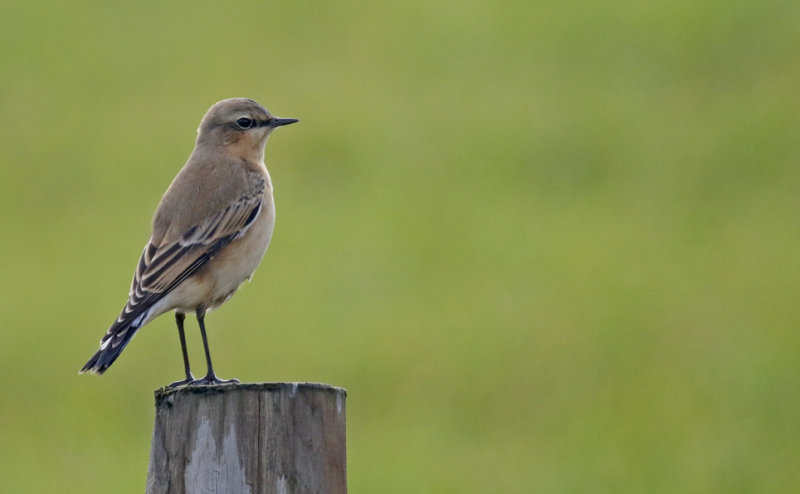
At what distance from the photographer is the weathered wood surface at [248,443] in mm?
5012

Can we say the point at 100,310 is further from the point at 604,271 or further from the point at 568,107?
the point at 568,107

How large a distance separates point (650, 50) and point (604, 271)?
7.78 metres

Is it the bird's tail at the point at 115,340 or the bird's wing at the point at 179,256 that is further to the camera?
the bird's wing at the point at 179,256

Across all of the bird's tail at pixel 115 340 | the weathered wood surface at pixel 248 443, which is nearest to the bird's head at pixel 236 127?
the bird's tail at pixel 115 340

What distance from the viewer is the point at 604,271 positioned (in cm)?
1762

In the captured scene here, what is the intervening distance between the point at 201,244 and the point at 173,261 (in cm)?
23

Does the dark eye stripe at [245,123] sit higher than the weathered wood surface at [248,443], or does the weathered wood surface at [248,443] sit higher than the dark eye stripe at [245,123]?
the dark eye stripe at [245,123]

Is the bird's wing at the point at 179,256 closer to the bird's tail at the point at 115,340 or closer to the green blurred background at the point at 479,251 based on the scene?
the bird's tail at the point at 115,340

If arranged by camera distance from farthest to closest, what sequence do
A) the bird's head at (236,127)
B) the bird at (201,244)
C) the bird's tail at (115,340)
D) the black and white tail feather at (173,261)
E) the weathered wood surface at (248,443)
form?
the bird's head at (236,127)
the bird at (201,244)
the black and white tail feather at (173,261)
the bird's tail at (115,340)
the weathered wood surface at (248,443)

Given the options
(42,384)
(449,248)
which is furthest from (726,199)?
(42,384)

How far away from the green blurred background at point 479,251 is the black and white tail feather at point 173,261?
5.79 m

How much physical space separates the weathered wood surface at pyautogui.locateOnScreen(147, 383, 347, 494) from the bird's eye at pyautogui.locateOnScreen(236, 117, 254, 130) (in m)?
4.39

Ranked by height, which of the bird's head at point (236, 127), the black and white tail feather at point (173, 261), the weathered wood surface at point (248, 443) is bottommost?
the weathered wood surface at point (248, 443)

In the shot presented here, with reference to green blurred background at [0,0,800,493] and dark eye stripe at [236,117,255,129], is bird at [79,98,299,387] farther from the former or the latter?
green blurred background at [0,0,800,493]
